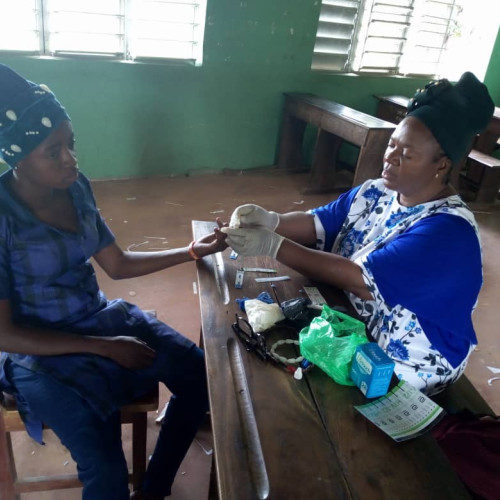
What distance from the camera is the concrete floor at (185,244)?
1.71 m

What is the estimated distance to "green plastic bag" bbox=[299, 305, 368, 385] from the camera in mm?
1070

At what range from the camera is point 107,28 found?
3887 mm

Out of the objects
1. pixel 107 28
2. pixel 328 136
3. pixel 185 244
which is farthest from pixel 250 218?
pixel 328 136

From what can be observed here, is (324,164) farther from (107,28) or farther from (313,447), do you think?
(313,447)

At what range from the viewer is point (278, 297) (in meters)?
1.38

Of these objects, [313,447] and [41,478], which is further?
[41,478]

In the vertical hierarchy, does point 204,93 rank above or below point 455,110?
below

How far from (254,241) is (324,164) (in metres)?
3.41

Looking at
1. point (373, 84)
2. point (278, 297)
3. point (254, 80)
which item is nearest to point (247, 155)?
point (254, 80)

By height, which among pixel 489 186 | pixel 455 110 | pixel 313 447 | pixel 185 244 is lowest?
pixel 185 244

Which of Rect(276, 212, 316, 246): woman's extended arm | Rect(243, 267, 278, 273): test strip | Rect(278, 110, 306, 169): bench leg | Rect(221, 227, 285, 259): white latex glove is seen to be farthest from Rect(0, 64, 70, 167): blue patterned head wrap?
Rect(278, 110, 306, 169): bench leg

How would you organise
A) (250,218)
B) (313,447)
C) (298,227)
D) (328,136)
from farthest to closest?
1. (328,136)
2. (298,227)
3. (250,218)
4. (313,447)

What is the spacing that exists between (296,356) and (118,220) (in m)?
2.72

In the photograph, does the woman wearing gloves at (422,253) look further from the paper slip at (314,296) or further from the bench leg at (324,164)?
the bench leg at (324,164)
